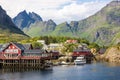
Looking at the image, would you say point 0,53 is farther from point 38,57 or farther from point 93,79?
point 93,79

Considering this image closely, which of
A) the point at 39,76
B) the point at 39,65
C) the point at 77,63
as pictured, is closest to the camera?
the point at 39,76

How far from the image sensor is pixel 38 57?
479 ft

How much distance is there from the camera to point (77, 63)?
176375mm

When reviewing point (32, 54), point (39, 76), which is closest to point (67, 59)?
point (32, 54)

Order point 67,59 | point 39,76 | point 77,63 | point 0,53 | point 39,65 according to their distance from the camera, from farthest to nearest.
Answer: point 67,59, point 77,63, point 0,53, point 39,65, point 39,76

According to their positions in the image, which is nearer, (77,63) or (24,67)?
(24,67)

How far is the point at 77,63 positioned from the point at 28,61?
3565 centimetres

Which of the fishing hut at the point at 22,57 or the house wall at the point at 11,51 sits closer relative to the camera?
the fishing hut at the point at 22,57

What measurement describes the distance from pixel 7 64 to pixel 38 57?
1643 cm

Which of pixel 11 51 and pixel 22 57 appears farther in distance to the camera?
pixel 11 51

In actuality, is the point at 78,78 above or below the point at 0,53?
below

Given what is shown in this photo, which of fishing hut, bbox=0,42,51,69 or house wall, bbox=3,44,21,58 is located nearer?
fishing hut, bbox=0,42,51,69

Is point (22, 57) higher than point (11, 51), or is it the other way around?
point (11, 51)

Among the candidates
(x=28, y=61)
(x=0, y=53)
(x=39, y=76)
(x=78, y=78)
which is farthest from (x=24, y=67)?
(x=78, y=78)
